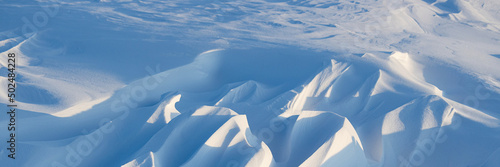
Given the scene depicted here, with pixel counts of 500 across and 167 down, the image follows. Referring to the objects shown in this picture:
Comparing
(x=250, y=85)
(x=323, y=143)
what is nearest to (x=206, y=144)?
(x=323, y=143)

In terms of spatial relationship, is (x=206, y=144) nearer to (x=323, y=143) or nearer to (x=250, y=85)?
(x=323, y=143)

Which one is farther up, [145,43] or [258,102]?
[145,43]

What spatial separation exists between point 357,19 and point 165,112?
2787mm

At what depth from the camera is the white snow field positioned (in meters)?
2.27

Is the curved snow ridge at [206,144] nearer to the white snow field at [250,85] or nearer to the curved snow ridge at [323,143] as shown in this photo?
the white snow field at [250,85]

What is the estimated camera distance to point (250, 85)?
2.98m

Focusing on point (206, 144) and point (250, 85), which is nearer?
point (206, 144)

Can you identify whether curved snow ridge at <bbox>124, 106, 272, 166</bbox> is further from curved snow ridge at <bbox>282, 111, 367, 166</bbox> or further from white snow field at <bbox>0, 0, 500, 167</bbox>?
curved snow ridge at <bbox>282, 111, 367, 166</bbox>

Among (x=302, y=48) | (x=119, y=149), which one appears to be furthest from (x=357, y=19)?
(x=119, y=149)

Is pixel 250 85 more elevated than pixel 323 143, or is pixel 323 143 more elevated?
pixel 250 85

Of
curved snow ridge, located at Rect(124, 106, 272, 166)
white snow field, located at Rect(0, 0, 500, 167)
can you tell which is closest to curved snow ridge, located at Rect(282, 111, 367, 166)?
white snow field, located at Rect(0, 0, 500, 167)

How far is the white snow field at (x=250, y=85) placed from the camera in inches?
89.2

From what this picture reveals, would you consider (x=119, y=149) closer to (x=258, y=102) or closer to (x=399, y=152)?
(x=258, y=102)

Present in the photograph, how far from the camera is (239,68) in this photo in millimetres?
3271
